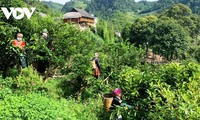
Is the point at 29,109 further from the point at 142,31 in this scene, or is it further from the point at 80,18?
the point at 80,18

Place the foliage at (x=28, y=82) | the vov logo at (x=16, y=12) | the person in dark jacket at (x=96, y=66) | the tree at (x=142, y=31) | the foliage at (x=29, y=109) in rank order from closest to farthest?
the foliage at (x=29, y=109) → the foliage at (x=28, y=82) → the vov logo at (x=16, y=12) → the person in dark jacket at (x=96, y=66) → the tree at (x=142, y=31)

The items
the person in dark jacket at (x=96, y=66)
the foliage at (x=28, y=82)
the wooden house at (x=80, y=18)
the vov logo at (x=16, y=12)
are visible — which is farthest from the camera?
the wooden house at (x=80, y=18)

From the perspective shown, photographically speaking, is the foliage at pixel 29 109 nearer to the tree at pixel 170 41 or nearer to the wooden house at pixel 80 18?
the tree at pixel 170 41

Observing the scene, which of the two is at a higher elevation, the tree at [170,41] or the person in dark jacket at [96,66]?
the person in dark jacket at [96,66]

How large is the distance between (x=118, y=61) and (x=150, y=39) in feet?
92.6

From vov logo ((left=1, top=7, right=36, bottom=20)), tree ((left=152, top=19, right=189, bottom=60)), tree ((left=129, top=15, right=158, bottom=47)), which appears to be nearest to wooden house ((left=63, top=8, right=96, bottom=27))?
tree ((left=129, top=15, right=158, bottom=47))

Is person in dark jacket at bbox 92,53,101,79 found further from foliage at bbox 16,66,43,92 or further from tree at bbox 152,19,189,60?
tree at bbox 152,19,189,60

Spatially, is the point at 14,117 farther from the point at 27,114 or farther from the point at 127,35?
the point at 127,35

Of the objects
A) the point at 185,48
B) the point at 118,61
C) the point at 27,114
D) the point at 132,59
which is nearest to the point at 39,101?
the point at 27,114

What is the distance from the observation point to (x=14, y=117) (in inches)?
242

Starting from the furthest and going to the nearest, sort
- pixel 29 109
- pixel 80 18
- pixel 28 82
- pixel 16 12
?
pixel 80 18
pixel 16 12
pixel 28 82
pixel 29 109

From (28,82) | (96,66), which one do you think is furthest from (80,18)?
(28,82)

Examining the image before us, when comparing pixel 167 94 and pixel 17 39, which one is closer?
pixel 167 94

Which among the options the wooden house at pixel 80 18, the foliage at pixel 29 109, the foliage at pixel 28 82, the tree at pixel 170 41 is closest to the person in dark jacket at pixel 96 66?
the foliage at pixel 28 82
